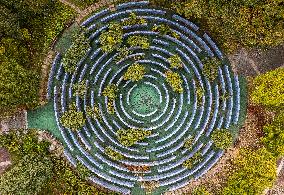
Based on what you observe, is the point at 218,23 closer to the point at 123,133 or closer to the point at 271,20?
the point at 271,20

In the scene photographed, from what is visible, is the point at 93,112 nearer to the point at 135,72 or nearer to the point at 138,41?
the point at 135,72

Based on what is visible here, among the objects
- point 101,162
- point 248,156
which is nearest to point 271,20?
point 248,156

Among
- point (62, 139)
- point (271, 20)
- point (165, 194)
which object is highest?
point (271, 20)

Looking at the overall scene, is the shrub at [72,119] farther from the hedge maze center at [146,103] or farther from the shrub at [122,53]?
the shrub at [122,53]

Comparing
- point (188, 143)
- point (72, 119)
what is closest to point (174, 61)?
point (188, 143)

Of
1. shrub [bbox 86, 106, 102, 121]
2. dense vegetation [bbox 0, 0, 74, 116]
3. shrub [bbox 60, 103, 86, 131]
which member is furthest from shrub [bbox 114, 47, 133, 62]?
shrub [bbox 60, 103, 86, 131]
